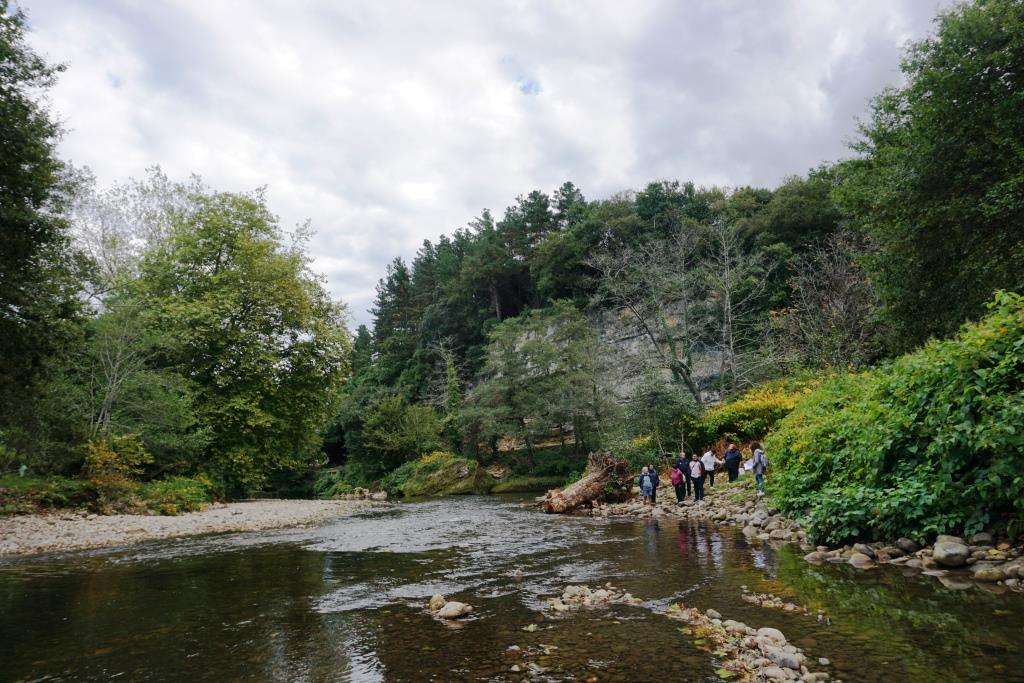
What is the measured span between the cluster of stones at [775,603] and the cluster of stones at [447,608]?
3289 millimetres

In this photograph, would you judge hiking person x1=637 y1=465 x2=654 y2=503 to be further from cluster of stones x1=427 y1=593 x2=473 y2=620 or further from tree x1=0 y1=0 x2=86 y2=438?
tree x1=0 y1=0 x2=86 y2=438

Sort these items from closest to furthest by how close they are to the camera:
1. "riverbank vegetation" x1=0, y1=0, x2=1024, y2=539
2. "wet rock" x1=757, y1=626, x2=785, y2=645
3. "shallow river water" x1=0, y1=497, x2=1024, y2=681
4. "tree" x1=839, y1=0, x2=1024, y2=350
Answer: "shallow river water" x1=0, y1=497, x2=1024, y2=681
"wet rock" x1=757, y1=626, x2=785, y2=645
"riverbank vegetation" x1=0, y1=0, x2=1024, y2=539
"tree" x1=839, y1=0, x2=1024, y2=350

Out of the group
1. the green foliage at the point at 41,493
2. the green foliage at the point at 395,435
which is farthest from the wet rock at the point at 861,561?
the green foliage at the point at 395,435

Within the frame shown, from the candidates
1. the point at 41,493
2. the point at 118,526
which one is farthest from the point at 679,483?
the point at 41,493

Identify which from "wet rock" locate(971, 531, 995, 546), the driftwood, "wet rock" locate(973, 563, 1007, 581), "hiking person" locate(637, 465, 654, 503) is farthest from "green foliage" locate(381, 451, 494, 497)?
"wet rock" locate(973, 563, 1007, 581)

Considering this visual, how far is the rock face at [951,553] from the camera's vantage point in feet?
22.9

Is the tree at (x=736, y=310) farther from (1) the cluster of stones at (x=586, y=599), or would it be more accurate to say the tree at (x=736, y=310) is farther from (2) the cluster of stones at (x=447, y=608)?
(2) the cluster of stones at (x=447, y=608)

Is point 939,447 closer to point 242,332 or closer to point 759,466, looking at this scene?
point 759,466

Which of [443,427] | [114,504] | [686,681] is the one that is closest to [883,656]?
[686,681]

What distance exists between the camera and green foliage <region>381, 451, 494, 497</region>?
35.2 metres

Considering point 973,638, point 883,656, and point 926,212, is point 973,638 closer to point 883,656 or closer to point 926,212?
point 883,656

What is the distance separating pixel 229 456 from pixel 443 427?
68.1 feet

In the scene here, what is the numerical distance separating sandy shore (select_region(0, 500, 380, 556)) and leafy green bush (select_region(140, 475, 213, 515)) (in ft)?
2.03

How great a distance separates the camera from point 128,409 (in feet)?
68.3
